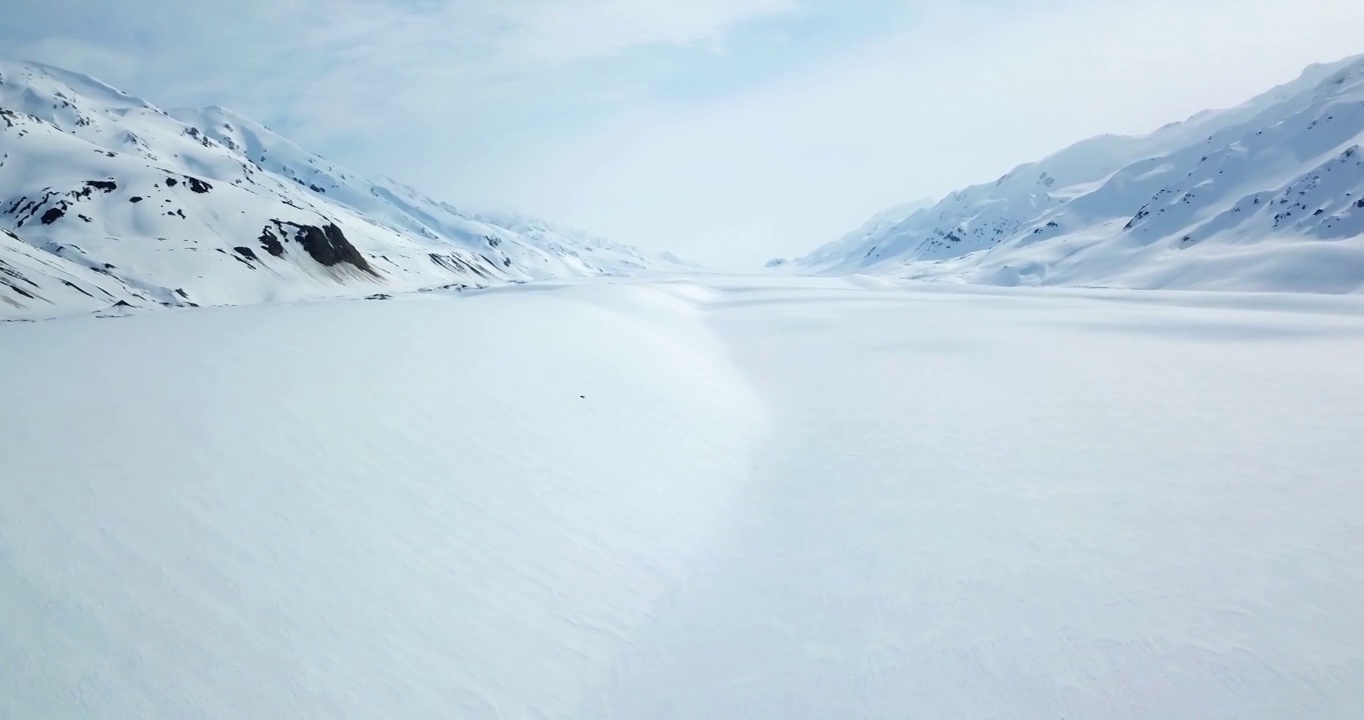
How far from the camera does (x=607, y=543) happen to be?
9773 mm

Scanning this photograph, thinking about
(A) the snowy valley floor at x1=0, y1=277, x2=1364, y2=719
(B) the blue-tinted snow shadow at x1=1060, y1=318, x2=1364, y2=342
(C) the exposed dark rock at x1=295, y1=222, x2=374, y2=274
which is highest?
(C) the exposed dark rock at x1=295, y1=222, x2=374, y2=274

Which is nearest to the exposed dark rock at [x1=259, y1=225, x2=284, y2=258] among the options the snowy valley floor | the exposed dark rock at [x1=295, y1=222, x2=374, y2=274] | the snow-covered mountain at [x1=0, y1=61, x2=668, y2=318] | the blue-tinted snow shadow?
the snow-covered mountain at [x1=0, y1=61, x2=668, y2=318]

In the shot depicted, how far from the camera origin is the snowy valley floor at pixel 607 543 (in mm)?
6148

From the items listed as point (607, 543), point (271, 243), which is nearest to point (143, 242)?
point (271, 243)

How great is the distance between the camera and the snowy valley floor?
20.2 feet

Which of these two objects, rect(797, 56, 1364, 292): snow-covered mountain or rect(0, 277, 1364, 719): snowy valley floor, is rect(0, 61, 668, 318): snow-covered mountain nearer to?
rect(0, 277, 1364, 719): snowy valley floor

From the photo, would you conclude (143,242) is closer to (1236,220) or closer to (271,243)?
(271,243)

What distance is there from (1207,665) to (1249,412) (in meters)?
13.0

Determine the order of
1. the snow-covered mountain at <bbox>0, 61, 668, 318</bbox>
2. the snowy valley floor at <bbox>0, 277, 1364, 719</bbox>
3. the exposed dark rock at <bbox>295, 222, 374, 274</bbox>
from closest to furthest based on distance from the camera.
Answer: the snowy valley floor at <bbox>0, 277, 1364, 719</bbox> < the snow-covered mountain at <bbox>0, 61, 668, 318</bbox> < the exposed dark rock at <bbox>295, 222, 374, 274</bbox>

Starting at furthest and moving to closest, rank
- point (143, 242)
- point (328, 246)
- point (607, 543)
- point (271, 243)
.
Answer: point (328, 246)
point (271, 243)
point (143, 242)
point (607, 543)

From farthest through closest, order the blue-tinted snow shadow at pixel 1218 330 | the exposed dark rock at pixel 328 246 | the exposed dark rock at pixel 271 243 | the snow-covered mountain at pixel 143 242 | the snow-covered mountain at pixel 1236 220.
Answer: the exposed dark rock at pixel 328 246
the exposed dark rock at pixel 271 243
the snow-covered mountain at pixel 1236 220
the snow-covered mountain at pixel 143 242
the blue-tinted snow shadow at pixel 1218 330

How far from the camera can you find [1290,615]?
7.72m

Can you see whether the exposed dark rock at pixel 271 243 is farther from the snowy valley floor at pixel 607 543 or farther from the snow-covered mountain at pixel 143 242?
the snowy valley floor at pixel 607 543

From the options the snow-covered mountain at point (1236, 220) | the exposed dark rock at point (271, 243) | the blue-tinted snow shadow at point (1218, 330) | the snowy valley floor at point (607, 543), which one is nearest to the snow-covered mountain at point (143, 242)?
the exposed dark rock at point (271, 243)
